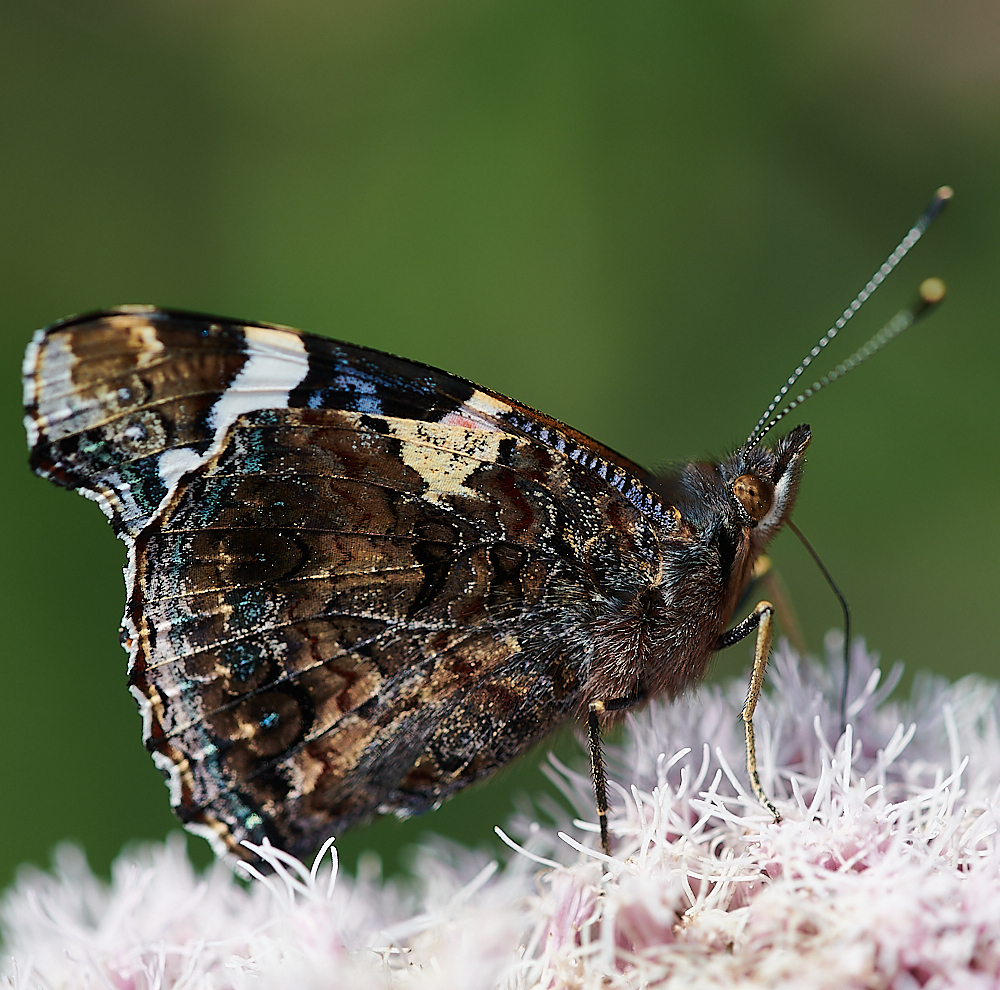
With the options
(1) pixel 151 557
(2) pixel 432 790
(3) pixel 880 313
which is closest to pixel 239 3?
(3) pixel 880 313

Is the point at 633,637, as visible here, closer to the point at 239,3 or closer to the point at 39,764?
the point at 39,764

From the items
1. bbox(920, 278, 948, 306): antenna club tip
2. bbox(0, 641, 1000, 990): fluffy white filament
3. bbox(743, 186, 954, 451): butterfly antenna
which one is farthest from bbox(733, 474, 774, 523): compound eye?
bbox(920, 278, 948, 306): antenna club tip

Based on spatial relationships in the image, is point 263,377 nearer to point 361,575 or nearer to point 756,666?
point 361,575

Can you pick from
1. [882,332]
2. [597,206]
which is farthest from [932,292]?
[597,206]

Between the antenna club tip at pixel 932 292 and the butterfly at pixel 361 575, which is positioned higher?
the antenna club tip at pixel 932 292

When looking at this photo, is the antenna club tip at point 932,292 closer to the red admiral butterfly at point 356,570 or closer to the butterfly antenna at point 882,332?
the butterfly antenna at point 882,332

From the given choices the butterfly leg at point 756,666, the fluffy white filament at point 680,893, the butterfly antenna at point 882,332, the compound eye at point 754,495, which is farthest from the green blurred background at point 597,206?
the butterfly leg at point 756,666
